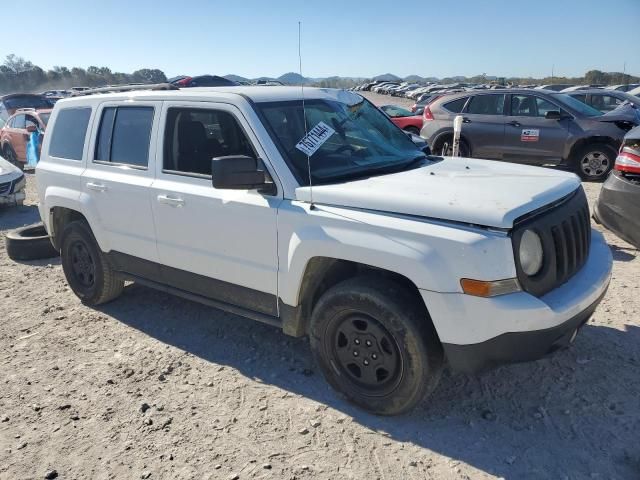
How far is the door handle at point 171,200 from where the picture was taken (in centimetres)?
381

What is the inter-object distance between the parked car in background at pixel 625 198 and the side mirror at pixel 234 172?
3.24 meters

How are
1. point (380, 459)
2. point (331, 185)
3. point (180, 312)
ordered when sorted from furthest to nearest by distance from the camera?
point (180, 312), point (331, 185), point (380, 459)

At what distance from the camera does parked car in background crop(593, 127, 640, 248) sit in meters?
4.46

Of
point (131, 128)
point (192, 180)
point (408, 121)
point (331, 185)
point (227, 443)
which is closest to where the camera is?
point (227, 443)

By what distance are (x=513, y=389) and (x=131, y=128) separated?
136 inches

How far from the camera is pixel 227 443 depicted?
305cm

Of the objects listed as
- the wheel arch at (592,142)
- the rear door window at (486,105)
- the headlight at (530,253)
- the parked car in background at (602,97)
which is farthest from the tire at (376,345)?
the parked car in background at (602,97)

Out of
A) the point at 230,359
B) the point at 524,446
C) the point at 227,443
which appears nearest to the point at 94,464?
the point at 227,443

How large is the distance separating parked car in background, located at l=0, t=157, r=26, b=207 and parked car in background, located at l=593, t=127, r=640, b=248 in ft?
29.9

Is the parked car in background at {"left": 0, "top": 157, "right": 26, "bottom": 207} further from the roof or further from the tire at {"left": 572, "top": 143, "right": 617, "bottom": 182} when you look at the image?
the tire at {"left": 572, "top": 143, "right": 617, "bottom": 182}

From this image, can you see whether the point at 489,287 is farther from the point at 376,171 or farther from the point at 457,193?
the point at 376,171

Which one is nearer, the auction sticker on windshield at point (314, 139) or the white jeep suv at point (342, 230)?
the white jeep suv at point (342, 230)

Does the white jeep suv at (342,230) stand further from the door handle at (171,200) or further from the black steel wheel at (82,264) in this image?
the black steel wheel at (82,264)

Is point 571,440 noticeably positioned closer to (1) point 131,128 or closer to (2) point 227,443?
(2) point 227,443
